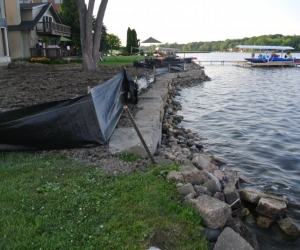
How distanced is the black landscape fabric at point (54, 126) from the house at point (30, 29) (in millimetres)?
28220

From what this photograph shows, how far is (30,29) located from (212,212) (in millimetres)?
32054

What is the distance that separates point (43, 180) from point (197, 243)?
2666 mm

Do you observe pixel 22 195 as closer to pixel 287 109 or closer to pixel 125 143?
pixel 125 143

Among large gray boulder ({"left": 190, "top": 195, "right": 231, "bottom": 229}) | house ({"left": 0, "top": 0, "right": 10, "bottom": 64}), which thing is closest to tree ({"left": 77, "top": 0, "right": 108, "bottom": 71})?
house ({"left": 0, "top": 0, "right": 10, "bottom": 64})

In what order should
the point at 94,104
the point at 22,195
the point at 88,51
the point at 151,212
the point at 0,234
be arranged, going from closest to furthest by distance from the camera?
1. the point at 0,234
2. the point at 151,212
3. the point at 22,195
4. the point at 94,104
5. the point at 88,51

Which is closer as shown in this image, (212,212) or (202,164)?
(212,212)

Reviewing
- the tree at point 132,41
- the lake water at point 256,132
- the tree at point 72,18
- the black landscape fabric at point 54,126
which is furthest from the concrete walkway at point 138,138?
the tree at point 132,41

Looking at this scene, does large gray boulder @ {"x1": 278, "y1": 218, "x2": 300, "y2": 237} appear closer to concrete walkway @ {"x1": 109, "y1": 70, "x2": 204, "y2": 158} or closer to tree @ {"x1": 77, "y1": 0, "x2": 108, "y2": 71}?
concrete walkway @ {"x1": 109, "y1": 70, "x2": 204, "y2": 158}

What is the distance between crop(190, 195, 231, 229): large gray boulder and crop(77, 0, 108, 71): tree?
59.2 ft

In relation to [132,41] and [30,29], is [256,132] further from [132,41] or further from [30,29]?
[132,41]

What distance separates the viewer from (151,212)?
13.2 feet

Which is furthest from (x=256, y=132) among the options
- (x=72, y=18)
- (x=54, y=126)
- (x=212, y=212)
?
(x=72, y=18)

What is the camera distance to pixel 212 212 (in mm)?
4031

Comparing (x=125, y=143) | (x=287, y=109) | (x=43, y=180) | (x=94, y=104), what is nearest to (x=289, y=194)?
(x=125, y=143)
